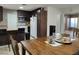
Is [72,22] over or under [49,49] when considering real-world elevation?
over

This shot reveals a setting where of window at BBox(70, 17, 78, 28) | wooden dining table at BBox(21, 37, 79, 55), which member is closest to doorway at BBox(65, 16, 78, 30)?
window at BBox(70, 17, 78, 28)

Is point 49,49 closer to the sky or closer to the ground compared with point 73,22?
closer to the ground

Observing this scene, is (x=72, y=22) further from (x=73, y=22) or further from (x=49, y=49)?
(x=49, y=49)

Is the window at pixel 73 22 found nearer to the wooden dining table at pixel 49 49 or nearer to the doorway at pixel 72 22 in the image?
the doorway at pixel 72 22

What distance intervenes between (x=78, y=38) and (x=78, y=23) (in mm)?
769

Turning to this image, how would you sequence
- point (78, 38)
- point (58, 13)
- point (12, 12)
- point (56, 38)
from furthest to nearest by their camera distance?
point (78, 38), point (56, 38), point (12, 12), point (58, 13)

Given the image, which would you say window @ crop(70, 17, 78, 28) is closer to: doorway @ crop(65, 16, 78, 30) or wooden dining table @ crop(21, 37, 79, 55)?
doorway @ crop(65, 16, 78, 30)

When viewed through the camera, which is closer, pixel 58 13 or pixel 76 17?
pixel 76 17

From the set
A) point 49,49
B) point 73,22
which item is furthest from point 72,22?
point 49,49

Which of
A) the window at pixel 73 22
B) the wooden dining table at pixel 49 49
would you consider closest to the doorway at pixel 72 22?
the window at pixel 73 22
